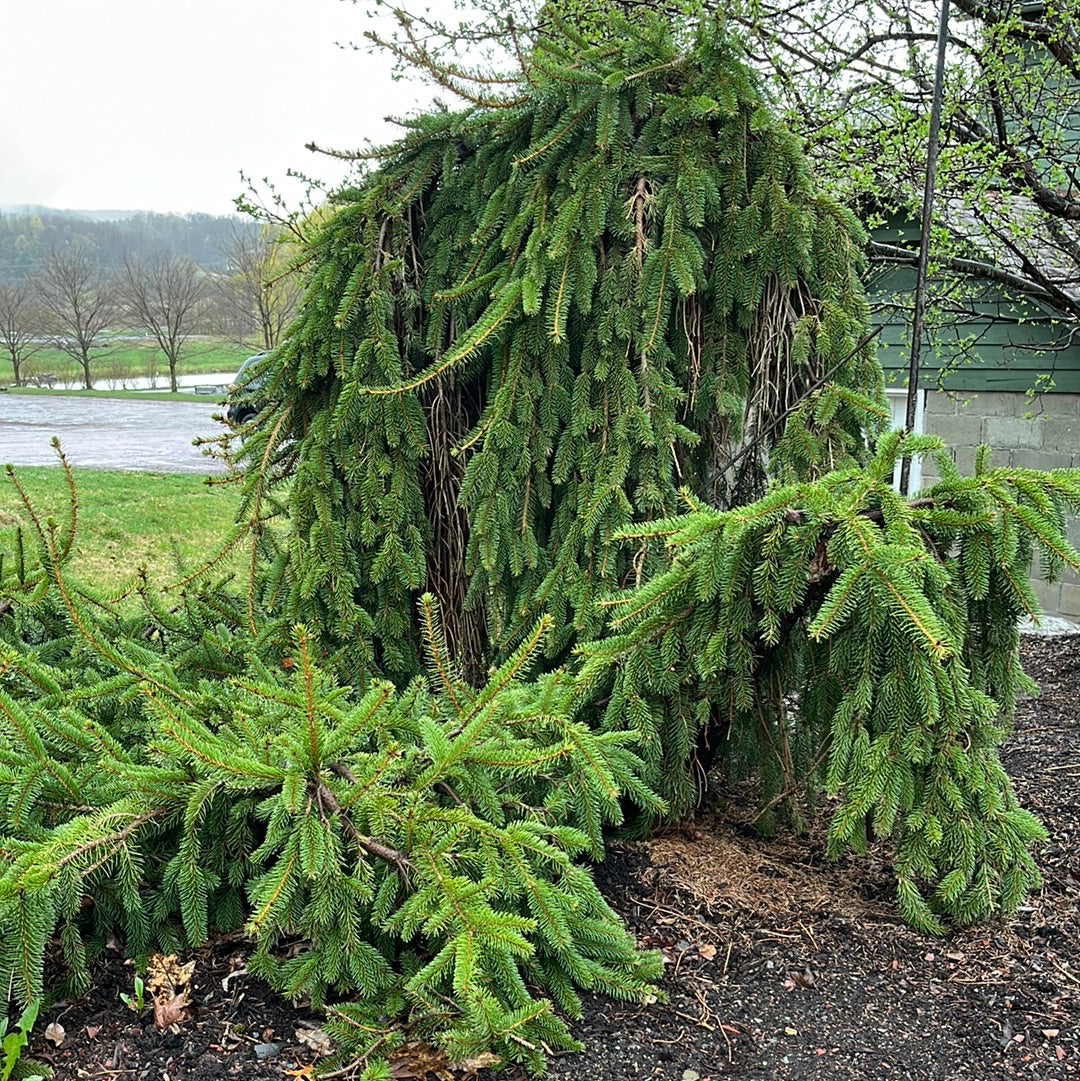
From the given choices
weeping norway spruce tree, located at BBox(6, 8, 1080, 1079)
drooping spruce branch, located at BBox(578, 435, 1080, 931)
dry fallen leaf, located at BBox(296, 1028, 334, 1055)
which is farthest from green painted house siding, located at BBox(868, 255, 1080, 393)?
dry fallen leaf, located at BBox(296, 1028, 334, 1055)

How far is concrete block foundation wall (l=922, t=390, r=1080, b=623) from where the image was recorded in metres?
7.89

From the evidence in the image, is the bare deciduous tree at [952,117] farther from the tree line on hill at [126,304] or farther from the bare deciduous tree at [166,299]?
the bare deciduous tree at [166,299]

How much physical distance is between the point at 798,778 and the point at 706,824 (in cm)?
38

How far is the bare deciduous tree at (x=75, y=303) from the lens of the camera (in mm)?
35469

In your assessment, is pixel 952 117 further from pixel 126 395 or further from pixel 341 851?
pixel 126 395

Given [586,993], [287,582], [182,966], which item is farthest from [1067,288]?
[182,966]

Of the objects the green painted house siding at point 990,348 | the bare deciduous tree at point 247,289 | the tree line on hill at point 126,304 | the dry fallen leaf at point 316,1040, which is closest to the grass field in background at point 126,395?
the tree line on hill at point 126,304

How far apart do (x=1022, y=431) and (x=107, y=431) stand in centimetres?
1813

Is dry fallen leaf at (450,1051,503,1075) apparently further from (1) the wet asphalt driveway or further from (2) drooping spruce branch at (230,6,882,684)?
(1) the wet asphalt driveway

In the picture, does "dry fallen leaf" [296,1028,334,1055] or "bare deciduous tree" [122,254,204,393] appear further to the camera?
"bare deciduous tree" [122,254,204,393]

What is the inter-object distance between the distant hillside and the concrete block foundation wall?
45510 mm

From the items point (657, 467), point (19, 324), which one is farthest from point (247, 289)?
point (657, 467)

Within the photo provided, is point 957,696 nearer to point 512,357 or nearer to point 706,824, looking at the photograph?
point 706,824

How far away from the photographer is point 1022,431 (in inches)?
319
